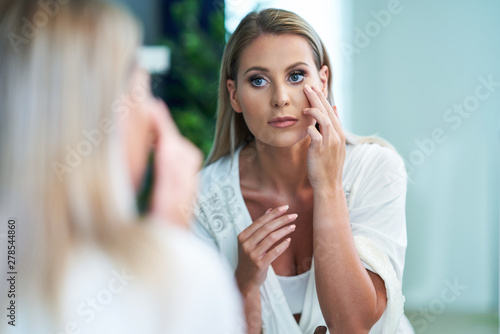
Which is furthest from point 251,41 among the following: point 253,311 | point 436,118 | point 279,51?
→ point 436,118

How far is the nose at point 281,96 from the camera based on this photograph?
2.13ft

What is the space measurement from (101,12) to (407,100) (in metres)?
0.94

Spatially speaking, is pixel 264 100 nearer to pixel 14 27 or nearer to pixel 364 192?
pixel 364 192

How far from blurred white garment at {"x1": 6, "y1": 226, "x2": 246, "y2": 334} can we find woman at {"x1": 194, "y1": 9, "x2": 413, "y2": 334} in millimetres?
245

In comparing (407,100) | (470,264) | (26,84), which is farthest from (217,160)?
(470,264)

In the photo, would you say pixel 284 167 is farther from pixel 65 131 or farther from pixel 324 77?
pixel 65 131

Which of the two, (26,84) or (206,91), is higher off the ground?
(206,91)

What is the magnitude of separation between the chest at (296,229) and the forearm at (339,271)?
3.1 inches

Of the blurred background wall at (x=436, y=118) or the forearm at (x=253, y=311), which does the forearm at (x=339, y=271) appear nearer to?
the forearm at (x=253, y=311)

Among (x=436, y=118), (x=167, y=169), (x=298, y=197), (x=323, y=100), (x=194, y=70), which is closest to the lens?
(x=167, y=169)

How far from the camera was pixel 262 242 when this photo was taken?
24.8 inches

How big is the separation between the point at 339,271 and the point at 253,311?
135mm

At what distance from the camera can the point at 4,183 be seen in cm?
41

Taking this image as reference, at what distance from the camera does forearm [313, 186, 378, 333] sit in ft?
2.02
